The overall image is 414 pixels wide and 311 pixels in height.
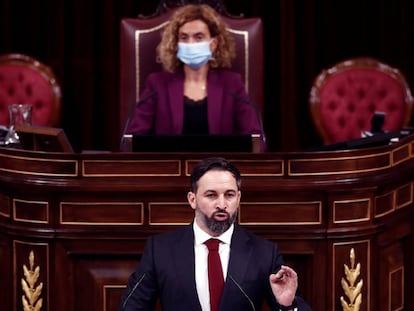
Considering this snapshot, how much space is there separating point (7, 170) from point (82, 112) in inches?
93.9

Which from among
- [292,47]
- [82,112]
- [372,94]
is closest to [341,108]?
[372,94]

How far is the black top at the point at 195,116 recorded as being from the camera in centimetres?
616

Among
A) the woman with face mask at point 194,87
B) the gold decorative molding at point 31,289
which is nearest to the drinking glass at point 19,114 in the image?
the woman with face mask at point 194,87

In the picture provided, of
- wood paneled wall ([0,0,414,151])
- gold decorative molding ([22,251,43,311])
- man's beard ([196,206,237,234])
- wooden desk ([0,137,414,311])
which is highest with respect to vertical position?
wood paneled wall ([0,0,414,151])

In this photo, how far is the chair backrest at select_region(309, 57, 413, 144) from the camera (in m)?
6.77

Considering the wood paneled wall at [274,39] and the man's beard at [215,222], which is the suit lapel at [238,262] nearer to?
the man's beard at [215,222]

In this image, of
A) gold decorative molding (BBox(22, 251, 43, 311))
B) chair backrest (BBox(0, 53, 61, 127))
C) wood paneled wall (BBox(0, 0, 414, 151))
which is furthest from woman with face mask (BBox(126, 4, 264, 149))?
wood paneled wall (BBox(0, 0, 414, 151))

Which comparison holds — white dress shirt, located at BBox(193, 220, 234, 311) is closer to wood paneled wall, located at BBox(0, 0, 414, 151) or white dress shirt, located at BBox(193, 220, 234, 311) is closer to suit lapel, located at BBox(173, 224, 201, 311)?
suit lapel, located at BBox(173, 224, 201, 311)

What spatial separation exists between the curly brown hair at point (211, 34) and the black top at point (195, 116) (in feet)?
0.66

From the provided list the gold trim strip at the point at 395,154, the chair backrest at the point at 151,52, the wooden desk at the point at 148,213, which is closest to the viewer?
the wooden desk at the point at 148,213

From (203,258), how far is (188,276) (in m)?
0.09

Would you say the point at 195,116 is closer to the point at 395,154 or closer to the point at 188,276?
the point at 395,154

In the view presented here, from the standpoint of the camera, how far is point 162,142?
5.20 meters

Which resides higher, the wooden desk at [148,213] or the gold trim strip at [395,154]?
the gold trim strip at [395,154]
